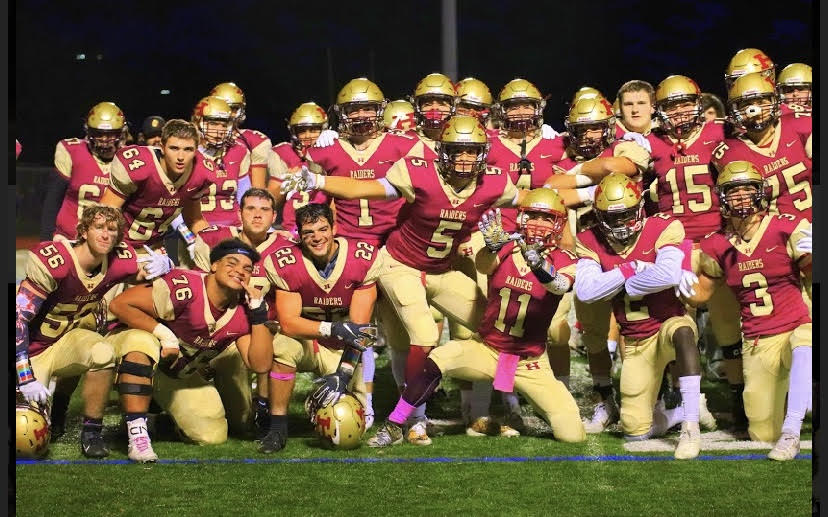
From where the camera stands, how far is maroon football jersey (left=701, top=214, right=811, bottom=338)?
5.33 metres

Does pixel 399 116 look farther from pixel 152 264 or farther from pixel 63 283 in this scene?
pixel 63 283

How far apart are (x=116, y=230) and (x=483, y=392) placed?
6.28 feet

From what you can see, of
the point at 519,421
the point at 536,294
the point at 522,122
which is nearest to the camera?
the point at 536,294

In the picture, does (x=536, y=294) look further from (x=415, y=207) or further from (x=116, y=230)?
(x=116, y=230)

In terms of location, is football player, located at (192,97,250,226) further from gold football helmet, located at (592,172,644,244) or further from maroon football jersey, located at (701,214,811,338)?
maroon football jersey, located at (701,214,811,338)

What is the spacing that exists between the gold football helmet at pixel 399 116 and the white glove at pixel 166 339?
105 inches

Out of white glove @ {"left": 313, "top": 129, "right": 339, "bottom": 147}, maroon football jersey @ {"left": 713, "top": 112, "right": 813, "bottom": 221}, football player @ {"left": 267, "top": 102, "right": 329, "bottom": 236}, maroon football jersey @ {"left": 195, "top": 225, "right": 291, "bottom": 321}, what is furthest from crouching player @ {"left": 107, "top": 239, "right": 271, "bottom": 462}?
maroon football jersey @ {"left": 713, "top": 112, "right": 813, "bottom": 221}

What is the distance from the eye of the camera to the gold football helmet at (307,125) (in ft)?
24.2

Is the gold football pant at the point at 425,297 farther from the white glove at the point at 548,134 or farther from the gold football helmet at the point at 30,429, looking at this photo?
the gold football helmet at the point at 30,429

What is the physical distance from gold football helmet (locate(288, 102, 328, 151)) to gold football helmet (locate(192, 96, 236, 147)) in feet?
1.39

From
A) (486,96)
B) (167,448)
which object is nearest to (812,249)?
(486,96)

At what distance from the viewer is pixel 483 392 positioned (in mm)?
5770

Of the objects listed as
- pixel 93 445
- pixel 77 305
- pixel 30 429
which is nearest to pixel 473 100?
pixel 77 305

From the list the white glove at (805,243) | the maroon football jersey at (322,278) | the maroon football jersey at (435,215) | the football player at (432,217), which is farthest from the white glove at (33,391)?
the white glove at (805,243)
